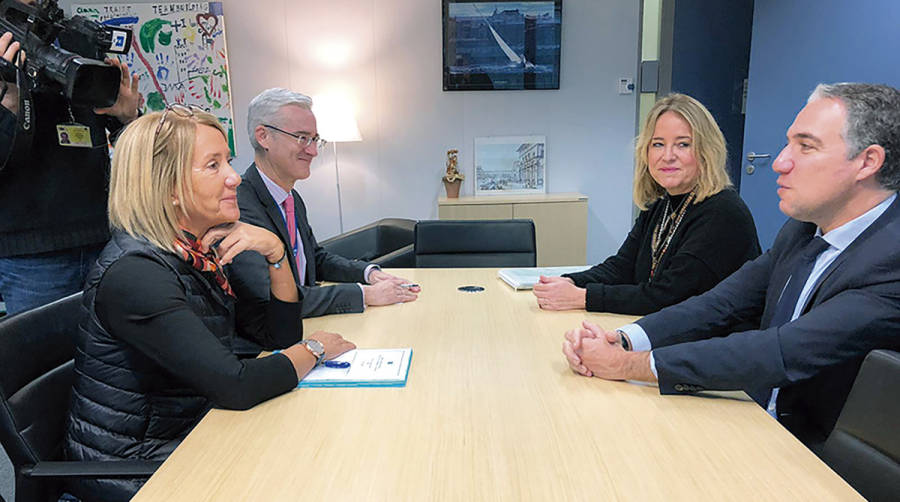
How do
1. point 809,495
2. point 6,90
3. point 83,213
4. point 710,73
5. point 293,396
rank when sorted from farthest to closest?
point 710,73
point 83,213
point 6,90
point 293,396
point 809,495

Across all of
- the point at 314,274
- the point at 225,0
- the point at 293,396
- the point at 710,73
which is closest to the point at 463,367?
the point at 293,396

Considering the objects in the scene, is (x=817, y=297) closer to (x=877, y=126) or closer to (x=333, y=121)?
(x=877, y=126)

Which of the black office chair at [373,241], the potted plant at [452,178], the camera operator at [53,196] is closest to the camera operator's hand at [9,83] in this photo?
the camera operator at [53,196]

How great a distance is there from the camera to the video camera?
6.03 feet

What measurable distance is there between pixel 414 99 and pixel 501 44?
2.69ft

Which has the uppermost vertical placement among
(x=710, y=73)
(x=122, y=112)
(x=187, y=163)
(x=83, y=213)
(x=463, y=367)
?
(x=710, y=73)

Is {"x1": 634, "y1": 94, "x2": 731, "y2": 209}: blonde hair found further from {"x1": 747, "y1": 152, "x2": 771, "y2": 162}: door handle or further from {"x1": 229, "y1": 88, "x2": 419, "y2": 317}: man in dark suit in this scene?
{"x1": 747, "y1": 152, "x2": 771, "y2": 162}: door handle

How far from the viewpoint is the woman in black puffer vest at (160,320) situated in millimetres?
1212

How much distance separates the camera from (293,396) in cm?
130

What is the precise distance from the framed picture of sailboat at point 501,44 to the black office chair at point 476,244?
2420 mm

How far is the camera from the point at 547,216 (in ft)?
15.2

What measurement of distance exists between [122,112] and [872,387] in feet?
7.58

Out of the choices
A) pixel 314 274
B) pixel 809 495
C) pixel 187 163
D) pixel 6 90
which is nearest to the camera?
pixel 809 495

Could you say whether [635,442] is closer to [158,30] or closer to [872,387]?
[872,387]
